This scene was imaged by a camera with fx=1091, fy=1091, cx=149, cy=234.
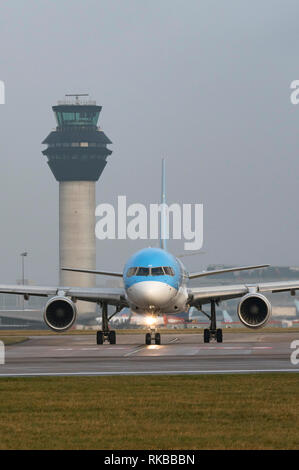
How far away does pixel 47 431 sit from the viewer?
54.1 ft

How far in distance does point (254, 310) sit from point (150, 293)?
17.1 ft

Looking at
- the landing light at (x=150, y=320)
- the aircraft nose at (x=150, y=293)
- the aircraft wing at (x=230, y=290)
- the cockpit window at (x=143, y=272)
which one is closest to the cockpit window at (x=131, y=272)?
the cockpit window at (x=143, y=272)

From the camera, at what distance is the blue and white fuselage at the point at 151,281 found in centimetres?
4481

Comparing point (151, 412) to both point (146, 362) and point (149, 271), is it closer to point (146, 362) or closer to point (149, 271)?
point (146, 362)

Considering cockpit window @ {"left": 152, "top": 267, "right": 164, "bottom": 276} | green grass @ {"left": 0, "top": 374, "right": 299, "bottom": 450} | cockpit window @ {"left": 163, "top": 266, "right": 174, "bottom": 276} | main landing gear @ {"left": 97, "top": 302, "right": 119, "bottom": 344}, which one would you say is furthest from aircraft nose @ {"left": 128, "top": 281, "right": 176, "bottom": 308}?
green grass @ {"left": 0, "top": 374, "right": 299, "bottom": 450}

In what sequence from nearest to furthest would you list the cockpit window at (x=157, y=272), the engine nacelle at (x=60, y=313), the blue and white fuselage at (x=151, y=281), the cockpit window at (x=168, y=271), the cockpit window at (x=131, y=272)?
the blue and white fuselage at (x=151, y=281), the cockpit window at (x=157, y=272), the cockpit window at (x=131, y=272), the cockpit window at (x=168, y=271), the engine nacelle at (x=60, y=313)

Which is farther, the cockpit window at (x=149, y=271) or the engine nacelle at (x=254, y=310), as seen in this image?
the engine nacelle at (x=254, y=310)

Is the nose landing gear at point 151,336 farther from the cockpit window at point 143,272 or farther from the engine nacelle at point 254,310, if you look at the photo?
the engine nacelle at point 254,310

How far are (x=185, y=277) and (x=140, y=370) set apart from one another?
2166 centimetres

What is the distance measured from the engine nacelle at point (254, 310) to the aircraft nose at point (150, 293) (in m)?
3.63

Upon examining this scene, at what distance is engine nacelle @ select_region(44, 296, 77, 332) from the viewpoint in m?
47.3
